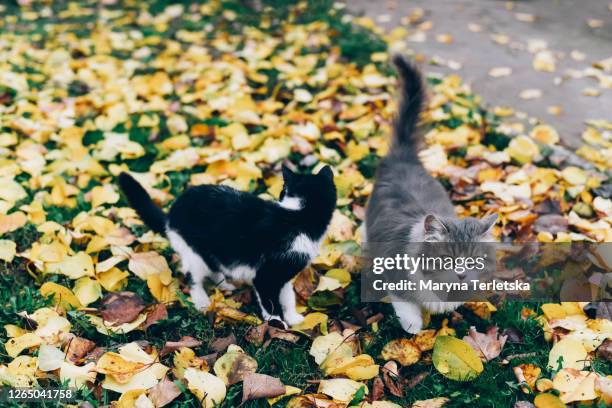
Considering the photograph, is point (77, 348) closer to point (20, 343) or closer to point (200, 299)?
point (20, 343)

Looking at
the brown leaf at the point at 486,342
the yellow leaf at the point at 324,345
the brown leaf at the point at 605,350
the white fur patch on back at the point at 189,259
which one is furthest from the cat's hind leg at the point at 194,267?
the brown leaf at the point at 605,350

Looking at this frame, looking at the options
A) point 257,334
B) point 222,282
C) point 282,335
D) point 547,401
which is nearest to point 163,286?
point 222,282

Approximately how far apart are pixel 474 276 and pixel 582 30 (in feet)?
13.2

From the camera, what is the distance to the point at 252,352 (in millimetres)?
2424

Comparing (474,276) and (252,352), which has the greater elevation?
(474,276)

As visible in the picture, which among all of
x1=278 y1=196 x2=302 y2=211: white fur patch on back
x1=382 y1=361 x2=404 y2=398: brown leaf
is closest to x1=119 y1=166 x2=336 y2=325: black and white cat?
x1=278 y1=196 x2=302 y2=211: white fur patch on back

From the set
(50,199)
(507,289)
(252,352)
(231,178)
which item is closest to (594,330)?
(507,289)

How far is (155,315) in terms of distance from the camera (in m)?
2.54

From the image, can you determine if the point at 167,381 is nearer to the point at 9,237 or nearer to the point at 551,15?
the point at 9,237

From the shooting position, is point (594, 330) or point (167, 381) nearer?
point (167, 381)

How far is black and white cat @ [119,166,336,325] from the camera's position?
95.6 inches

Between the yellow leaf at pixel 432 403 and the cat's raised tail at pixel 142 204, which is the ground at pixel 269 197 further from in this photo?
the cat's raised tail at pixel 142 204

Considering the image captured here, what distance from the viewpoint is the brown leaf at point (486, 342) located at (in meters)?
2.34

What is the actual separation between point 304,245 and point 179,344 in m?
0.69
